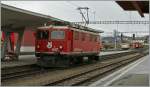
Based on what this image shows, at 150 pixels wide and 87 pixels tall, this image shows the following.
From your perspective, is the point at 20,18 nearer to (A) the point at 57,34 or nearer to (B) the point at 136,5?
(A) the point at 57,34

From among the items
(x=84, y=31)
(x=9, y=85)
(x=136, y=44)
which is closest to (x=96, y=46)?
(x=84, y=31)

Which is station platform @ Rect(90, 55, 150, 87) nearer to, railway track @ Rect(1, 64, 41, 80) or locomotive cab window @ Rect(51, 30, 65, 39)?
railway track @ Rect(1, 64, 41, 80)

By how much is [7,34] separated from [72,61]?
7.20 m

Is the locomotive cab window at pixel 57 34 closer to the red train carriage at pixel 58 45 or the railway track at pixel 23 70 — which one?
the red train carriage at pixel 58 45

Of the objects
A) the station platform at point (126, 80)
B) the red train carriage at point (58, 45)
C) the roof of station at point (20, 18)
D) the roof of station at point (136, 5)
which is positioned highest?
the roof of station at point (20, 18)

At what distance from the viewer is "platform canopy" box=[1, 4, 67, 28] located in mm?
24453

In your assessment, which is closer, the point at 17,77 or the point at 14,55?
the point at 17,77

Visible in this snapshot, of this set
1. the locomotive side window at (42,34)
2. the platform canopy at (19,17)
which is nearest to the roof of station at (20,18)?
the platform canopy at (19,17)

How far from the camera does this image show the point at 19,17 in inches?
1111

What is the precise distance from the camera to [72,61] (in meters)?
28.0

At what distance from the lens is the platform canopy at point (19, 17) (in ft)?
80.2

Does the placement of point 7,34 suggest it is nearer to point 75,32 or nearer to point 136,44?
point 75,32

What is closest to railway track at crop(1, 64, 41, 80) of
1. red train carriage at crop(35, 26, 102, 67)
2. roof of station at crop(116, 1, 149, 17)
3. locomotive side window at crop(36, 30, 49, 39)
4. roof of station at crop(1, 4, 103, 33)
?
red train carriage at crop(35, 26, 102, 67)

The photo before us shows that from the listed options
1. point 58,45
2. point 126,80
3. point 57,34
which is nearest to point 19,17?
point 57,34
